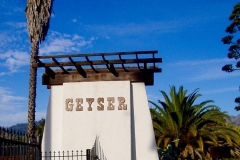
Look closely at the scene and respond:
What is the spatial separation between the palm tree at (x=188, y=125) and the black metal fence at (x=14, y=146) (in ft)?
37.2

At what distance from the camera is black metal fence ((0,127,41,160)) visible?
22.2ft

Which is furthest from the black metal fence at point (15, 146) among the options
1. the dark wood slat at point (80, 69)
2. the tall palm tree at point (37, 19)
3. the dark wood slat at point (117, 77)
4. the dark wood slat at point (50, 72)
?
the tall palm tree at point (37, 19)

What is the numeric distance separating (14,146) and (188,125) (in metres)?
14.5

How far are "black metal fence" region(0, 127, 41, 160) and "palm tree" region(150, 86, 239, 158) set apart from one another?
11.3 m

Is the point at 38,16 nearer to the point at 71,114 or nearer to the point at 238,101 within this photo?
the point at 71,114

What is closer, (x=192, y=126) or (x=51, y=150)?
(x=51, y=150)

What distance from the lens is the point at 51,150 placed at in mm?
13086

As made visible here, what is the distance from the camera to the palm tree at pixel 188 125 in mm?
19781

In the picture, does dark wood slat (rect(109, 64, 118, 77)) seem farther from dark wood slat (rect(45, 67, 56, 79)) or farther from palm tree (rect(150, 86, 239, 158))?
palm tree (rect(150, 86, 239, 158))

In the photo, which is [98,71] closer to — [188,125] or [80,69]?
[80,69]

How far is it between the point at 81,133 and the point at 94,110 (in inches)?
34.5

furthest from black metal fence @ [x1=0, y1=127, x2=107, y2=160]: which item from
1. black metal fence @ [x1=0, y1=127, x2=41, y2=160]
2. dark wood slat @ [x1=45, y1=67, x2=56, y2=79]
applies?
dark wood slat @ [x1=45, y1=67, x2=56, y2=79]

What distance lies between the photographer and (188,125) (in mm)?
20719

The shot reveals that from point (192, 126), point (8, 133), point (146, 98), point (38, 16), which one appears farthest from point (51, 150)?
point (192, 126)
